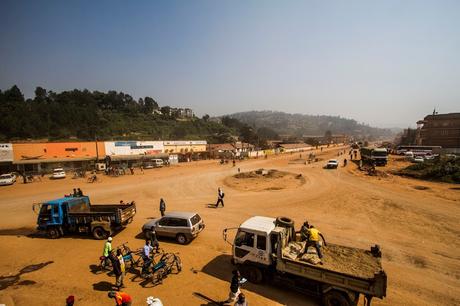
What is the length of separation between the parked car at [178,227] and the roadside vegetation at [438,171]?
35097 millimetres

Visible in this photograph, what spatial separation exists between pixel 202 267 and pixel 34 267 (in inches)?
343

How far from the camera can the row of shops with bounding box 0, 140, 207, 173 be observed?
4256 centimetres

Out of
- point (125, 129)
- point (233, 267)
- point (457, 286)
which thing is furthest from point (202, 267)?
point (125, 129)

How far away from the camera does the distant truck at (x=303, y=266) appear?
326 inches

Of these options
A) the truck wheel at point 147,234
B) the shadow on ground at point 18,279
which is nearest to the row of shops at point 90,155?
the truck wheel at point 147,234

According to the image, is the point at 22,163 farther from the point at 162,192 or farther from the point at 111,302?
the point at 111,302

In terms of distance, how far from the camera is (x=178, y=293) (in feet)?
32.7

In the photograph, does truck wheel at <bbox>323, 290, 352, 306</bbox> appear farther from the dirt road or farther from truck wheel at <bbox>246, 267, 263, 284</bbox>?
truck wheel at <bbox>246, 267, 263, 284</bbox>

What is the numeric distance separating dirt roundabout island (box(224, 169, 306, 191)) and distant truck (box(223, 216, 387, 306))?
19.9 meters

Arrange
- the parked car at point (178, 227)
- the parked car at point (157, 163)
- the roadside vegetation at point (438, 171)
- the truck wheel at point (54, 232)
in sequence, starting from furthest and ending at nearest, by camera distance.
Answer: the parked car at point (157, 163)
the roadside vegetation at point (438, 171)
the truck wheel at point (54, 232)
the parked car at point (178, 227)

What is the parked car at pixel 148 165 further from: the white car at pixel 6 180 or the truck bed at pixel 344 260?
the truck bed at pixel 344 260

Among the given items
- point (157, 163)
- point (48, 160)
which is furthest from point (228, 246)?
point (48, 160)

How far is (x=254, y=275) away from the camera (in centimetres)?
1052

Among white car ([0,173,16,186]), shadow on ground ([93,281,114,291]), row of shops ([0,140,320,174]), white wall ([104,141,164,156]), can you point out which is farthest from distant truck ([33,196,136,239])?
white wall ([104,141,164,156])
